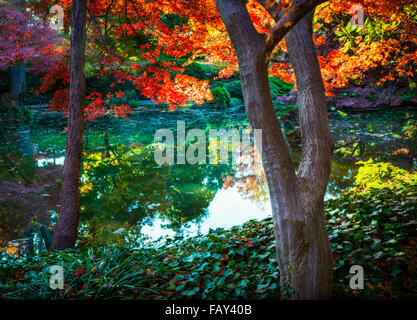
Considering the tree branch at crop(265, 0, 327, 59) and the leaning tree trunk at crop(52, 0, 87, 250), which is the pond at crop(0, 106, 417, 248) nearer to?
the leaning tree trunk at crop(52, 0, 87, 250)

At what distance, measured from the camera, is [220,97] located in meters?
21.6

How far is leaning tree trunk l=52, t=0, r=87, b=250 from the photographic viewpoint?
3.95 m

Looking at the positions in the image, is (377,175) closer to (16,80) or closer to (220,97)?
(220,97)

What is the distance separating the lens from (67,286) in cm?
252

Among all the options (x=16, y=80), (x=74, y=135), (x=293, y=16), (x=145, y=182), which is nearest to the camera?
(x=293, y=16)

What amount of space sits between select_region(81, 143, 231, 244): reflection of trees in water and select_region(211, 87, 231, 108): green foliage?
1249cm

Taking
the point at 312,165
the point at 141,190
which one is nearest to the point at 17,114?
the point at 141,190

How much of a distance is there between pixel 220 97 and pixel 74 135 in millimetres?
18323

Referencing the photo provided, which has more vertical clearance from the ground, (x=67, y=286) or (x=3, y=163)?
(x=3, y=163)

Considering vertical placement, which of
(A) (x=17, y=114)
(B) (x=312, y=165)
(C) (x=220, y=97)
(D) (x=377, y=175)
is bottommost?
(B) (x=312, y=165)

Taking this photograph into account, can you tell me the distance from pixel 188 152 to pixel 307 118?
8.38 metres

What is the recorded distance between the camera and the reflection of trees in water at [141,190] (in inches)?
221
